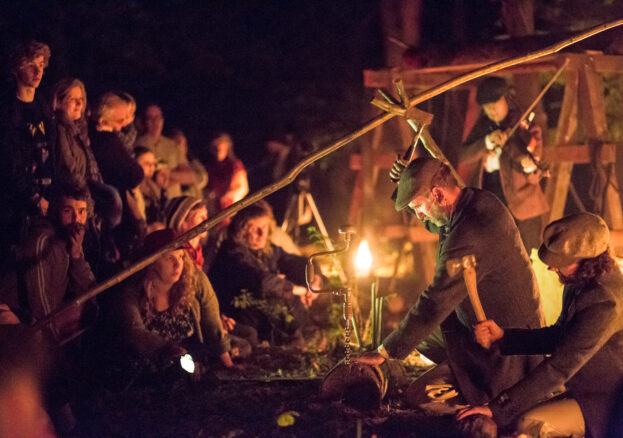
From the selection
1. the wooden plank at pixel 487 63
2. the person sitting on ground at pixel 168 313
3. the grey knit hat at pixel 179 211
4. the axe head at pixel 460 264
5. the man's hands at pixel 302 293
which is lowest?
the man's hands at pixel 302 293

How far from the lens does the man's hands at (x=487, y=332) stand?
4.84 meters

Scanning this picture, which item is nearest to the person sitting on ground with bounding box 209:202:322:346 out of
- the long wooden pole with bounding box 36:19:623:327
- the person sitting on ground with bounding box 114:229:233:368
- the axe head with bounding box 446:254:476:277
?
the person sitting on ground with bounding box 114:229:233:368

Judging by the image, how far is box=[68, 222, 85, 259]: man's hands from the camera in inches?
247

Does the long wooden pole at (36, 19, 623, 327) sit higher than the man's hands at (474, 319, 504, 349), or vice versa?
the long wooden pole at (36, 19, 623, 327)

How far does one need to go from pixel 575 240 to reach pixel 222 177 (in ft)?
19.7

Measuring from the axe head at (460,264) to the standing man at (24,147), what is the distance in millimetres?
3443

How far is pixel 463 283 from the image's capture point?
500 cm

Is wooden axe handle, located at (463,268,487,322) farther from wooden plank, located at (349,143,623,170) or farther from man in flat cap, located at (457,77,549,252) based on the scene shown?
wooden plank, located at (349,143,623,170)

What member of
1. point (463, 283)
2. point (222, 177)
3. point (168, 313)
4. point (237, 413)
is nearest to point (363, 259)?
point (463, 283)

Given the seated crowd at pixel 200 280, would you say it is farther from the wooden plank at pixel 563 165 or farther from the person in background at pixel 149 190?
the wooden plank at pixel 563 165

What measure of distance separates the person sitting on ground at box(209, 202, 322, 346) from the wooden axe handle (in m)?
2.80

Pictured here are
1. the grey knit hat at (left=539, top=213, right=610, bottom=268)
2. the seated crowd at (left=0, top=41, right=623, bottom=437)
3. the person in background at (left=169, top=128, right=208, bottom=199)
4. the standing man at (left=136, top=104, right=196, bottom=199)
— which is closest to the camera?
the grey knit hat at (left=539, top=213, right=610, bottom=268)

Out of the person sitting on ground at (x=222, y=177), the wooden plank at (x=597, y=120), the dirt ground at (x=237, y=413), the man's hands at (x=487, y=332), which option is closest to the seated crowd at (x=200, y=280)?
the man's hands at (x=487, y=332)

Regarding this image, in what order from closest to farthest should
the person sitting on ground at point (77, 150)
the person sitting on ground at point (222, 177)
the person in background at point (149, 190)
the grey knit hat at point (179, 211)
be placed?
the person sitting on ground at point (77, 150) < the grey knit hat at point (179, 211) < the person in background at point (149, 190) < the person sitting on ground at point (222, 177)
